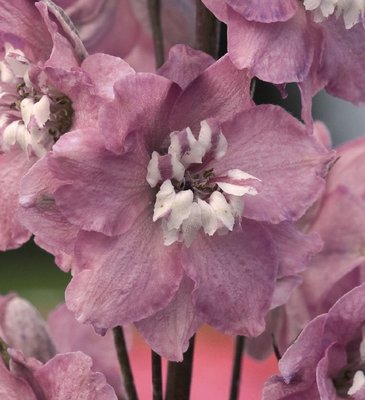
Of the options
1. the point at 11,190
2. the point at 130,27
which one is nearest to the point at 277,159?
the point at 11,190

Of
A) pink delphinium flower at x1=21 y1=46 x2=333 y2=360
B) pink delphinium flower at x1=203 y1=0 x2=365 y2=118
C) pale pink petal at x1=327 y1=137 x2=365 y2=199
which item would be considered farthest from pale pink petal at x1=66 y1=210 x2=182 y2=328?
pale pink petal at x1=327 y1=137 x2=365 y2=199

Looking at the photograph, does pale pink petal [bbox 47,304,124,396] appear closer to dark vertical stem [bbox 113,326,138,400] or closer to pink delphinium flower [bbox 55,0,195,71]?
dark vertical stem [bbox 113,326,138,400]

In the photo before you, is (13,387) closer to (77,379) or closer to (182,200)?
(77,379)

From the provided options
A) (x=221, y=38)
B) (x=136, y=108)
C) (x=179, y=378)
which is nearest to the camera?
(x=136, y=108)

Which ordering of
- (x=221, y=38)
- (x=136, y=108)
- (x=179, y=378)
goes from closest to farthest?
(x=136, y=108), (x=179, y=378), (x=221, y=38)

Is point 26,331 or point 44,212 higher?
point 44,212

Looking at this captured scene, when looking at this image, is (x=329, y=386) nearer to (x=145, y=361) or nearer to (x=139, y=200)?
(x=139, y=200)

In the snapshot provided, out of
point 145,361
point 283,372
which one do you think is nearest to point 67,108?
point 283,372
